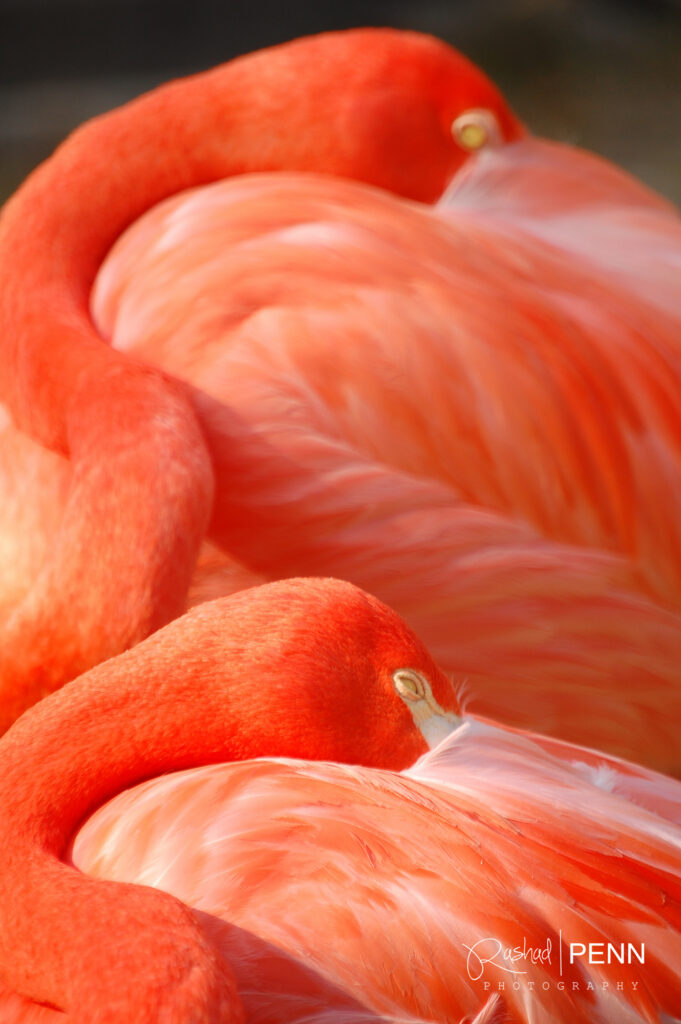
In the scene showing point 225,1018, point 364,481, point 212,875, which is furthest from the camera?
point 364,481

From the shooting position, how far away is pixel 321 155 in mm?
2311

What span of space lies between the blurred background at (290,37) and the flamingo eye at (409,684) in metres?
3.71

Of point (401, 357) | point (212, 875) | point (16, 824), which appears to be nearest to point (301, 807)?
point (212, 875)

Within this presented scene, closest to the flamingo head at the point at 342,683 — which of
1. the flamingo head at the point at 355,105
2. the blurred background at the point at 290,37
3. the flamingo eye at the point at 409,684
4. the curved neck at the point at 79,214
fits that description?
the flamingo eye at the point at 409,684

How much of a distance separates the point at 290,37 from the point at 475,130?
9.13 feet

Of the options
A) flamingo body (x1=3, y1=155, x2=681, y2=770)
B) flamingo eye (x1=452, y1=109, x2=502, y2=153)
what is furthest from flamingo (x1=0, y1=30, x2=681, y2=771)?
flamingo eye (x1=452, y1=109, x2=502, y2=153)

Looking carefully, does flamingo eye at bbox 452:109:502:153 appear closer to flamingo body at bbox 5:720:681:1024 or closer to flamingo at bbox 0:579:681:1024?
flamingo at bbox 0:579:681:1024

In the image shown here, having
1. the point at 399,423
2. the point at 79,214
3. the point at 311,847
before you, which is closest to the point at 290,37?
the point at 79,214

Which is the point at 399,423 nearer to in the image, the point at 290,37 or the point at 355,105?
the point at 355,105

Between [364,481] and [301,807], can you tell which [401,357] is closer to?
[364,481]

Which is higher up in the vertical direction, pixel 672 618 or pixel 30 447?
pixel 30 447

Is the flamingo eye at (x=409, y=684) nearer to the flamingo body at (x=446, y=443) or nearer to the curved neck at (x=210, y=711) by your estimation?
the curved neck at (x=210, y=711)

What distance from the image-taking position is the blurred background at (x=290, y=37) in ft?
16.0

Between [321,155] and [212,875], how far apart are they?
4.82ft
